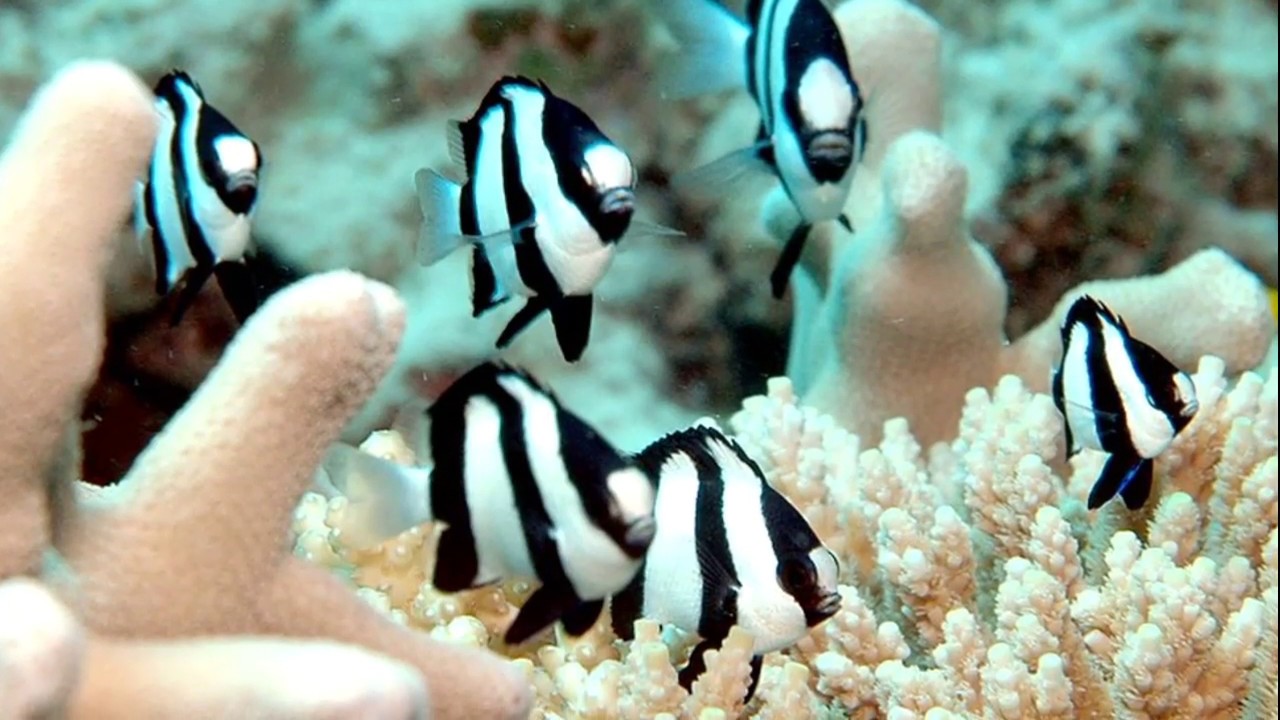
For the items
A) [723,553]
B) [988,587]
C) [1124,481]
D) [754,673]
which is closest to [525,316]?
[723,553]

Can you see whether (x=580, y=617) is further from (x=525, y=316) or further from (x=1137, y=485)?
(x=1137, y=485)

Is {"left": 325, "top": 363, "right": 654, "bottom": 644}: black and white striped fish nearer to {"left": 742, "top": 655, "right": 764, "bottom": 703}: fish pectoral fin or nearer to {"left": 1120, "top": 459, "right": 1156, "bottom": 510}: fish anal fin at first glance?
{"left": 742, "top": 655, "right": 764, "bottom": 703}: fish pectoral fin

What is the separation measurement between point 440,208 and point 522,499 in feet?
1.84

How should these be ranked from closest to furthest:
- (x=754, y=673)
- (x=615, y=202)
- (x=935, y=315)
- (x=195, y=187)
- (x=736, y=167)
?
1. (x=615, y=202)
2. (x=754, y=673)
3. (x=195, y=187)
4. (x=736, y=167)
5. (x=935, y=315)

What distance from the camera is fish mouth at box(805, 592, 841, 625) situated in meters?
1.54

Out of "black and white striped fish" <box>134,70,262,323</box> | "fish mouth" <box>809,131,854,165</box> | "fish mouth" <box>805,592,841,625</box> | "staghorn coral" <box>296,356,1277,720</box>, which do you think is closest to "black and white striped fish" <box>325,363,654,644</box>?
"fish mouth" <box>805,592,841,625</box>

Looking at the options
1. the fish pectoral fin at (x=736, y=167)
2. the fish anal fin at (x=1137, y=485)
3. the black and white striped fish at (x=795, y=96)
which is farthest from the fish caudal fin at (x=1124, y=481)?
the fish pectoral fin at (x=736, y=167)

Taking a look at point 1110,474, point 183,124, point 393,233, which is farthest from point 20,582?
point 393,233

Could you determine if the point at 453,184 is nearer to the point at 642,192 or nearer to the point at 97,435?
the point at 97,435

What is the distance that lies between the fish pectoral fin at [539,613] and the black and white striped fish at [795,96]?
3.28 feet

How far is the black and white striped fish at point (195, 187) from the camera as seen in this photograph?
6.11 feet

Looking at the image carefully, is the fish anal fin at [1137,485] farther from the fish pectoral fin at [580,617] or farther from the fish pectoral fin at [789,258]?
the fish pectoral fin at [580,617]

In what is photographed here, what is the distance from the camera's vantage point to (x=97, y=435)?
2.96 metres

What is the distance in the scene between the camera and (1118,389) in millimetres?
1866
